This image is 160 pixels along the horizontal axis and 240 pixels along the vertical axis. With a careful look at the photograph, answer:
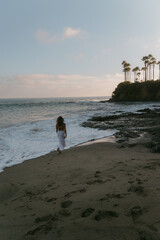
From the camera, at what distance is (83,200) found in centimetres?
314

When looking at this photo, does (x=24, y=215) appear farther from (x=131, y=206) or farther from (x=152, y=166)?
(x=152, y=166)

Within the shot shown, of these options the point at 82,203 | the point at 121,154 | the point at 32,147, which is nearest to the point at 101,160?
the point at 121,154

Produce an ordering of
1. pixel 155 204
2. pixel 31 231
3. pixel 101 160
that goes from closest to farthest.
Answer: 1. pixel 31 231
2. pixel 155 204
3. pixel 101 160

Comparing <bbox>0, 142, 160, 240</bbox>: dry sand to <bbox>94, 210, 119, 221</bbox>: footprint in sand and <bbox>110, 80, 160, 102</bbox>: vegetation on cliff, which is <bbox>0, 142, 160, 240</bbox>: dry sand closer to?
<bbox>94, 210, 119, 221</bbox>: footprint in sand

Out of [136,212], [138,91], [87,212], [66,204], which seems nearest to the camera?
[136,212]

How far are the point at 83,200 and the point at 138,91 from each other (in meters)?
72.2

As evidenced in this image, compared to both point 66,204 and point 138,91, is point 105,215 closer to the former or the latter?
point 66,204

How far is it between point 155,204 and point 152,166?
207 cm

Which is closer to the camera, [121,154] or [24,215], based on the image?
[24,215]

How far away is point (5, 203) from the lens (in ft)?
11.7

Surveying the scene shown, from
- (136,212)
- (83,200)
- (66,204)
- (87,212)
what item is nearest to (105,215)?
(87,212)

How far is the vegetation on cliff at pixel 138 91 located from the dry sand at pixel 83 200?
66.7 m

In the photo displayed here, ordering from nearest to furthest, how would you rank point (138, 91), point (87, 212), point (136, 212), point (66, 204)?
1. point (136, 212)
2. point (87, 212)
3. point (66, 204)
4. point (138, 91)

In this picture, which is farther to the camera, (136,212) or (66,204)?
(66,204)
